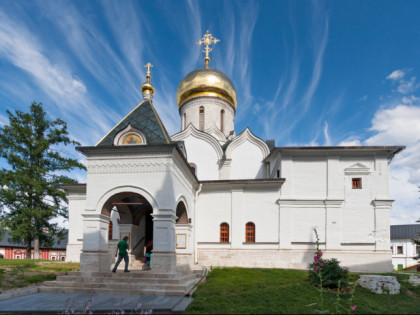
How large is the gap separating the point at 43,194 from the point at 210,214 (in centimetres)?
1043

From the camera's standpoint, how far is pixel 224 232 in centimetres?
1335

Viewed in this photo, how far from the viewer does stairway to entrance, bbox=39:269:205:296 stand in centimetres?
742

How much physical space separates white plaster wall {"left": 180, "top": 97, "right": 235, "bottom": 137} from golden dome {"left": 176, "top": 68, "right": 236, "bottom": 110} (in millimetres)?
267

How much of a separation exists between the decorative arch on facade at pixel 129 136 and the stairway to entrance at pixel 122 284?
11.7ft

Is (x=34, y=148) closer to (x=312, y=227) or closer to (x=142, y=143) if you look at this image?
(x=142, y=143)

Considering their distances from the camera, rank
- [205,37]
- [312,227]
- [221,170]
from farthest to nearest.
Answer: [205,37]
[221,170]
[312,227]

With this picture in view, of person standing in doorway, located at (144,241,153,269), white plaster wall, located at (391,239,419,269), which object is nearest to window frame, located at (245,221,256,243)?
person standing in doorway, located at (144,241,153,269)

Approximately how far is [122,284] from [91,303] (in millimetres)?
1444

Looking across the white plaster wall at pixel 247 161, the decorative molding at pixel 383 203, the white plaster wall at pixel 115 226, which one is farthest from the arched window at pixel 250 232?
the white plaster wall at pixel 115 226

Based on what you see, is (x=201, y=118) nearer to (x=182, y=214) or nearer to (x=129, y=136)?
(x=182, y=214)

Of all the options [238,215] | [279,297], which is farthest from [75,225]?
[279,297]

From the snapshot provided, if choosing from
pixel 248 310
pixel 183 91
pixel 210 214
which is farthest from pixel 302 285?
pixel 183 91

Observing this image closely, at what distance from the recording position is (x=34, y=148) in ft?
60.1

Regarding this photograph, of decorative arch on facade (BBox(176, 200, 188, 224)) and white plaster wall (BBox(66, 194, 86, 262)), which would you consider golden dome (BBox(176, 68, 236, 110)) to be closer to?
white plaster wall (BBox(66, 194, 86, 262))
